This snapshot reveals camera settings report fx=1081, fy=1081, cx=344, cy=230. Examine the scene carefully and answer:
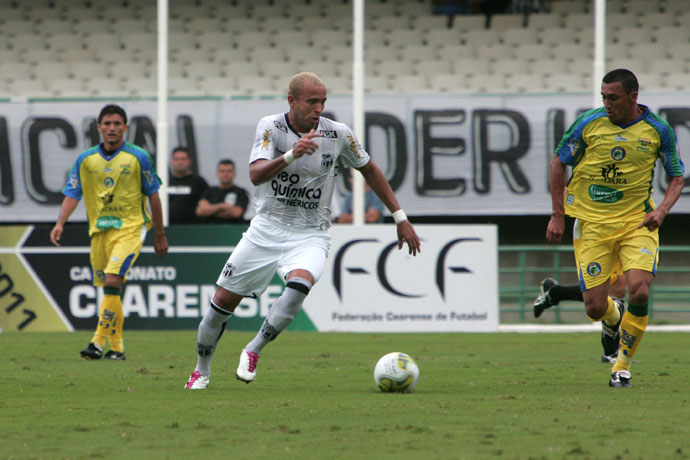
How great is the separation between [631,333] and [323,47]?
45.2 ft

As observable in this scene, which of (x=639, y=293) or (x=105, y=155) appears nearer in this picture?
(x=639, y=293)

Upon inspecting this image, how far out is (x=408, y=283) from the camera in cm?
1335

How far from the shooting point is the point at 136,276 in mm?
13477

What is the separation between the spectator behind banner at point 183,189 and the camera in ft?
46.0

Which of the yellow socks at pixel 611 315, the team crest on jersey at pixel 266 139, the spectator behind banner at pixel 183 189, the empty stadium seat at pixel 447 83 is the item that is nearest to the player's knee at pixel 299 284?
the team crest on jersey at pixel 266 139

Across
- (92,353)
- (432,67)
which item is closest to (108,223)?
(92,353)

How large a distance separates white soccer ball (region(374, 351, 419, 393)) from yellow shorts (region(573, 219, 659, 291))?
146 cm

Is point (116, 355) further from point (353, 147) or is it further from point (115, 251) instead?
point (353, 147)

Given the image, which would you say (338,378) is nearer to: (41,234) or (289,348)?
(289,348)

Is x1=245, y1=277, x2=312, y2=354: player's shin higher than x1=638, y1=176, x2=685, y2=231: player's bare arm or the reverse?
the reverse

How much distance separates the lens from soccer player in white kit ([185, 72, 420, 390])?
22.1ft

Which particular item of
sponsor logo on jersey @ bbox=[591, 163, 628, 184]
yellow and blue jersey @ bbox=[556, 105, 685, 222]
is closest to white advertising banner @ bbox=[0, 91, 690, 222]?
yellow and blue jersey @ bbox=[556, 105, 685, 222]

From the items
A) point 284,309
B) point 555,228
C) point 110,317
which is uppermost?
point 555,228

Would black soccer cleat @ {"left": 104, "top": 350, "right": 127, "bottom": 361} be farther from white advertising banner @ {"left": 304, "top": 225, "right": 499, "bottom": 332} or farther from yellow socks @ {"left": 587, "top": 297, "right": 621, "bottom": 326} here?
yellow socks @ {"left": 587, "top": 297, "right": 621, "bottom": 326}
